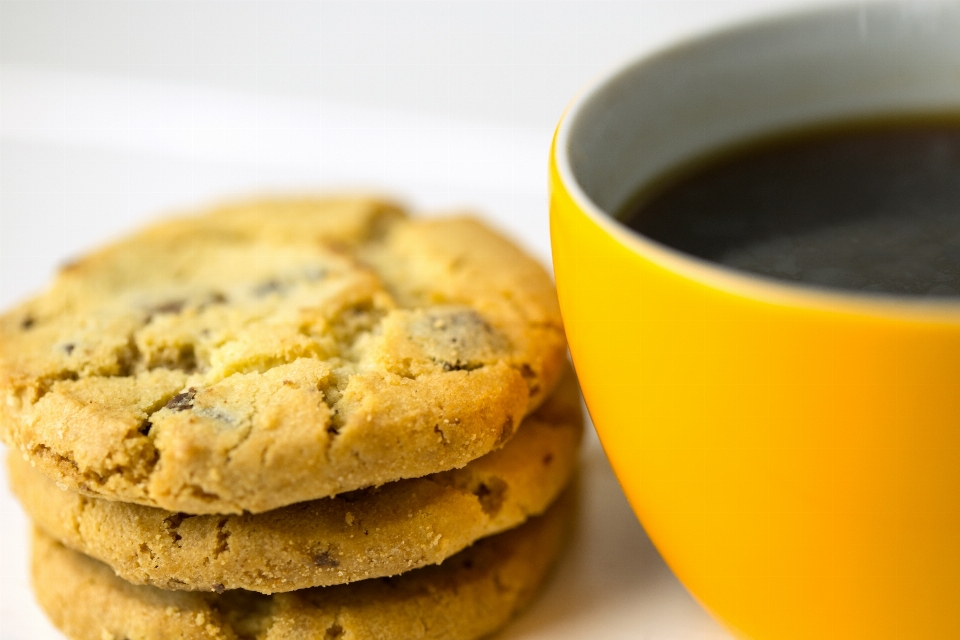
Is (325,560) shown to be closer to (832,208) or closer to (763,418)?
(763,418)

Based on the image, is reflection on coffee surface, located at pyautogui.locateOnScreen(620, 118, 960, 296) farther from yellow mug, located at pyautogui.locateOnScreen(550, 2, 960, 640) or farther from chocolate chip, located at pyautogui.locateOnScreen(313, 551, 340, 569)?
chocolate chip, located at pyautogui.locateOnScreen(313, 551, 340, 569)

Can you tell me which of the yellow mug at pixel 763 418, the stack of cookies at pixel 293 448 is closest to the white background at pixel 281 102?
the stack of cookies at pixel 293 448

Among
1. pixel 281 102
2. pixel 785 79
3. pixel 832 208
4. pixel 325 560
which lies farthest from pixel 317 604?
pixel 281 102

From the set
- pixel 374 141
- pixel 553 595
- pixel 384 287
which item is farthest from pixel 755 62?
pixel 374 141

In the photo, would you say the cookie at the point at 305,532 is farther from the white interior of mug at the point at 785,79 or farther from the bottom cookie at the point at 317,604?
the white interior of mug at the point at 785,79

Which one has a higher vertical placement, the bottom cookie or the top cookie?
the top cookie

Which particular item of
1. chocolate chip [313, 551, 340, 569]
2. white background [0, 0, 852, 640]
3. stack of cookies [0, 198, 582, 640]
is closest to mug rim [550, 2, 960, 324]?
stack of cookies [0, 198, 582, 640]
